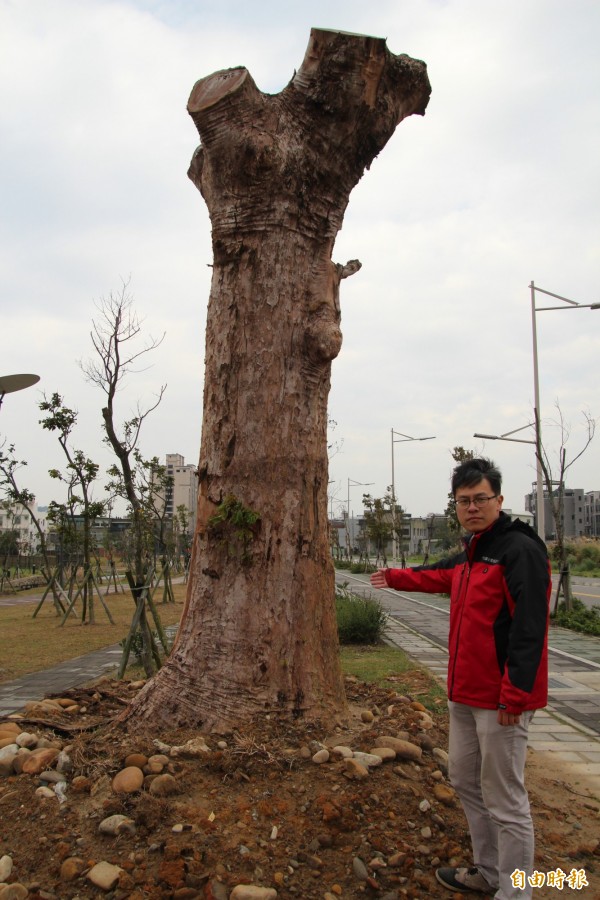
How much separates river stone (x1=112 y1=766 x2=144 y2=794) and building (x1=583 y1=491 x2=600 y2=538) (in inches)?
4068

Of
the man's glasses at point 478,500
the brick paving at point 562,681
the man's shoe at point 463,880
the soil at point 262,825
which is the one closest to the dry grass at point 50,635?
the brick paving at point 562,681

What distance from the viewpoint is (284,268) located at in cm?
418

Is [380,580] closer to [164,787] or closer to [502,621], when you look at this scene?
[502,621]

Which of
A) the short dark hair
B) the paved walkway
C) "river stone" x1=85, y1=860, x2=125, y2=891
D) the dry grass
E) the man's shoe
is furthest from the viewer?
the dry grass

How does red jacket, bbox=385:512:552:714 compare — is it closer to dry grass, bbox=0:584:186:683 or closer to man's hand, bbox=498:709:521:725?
man's hand, bbox=498:709:521:725

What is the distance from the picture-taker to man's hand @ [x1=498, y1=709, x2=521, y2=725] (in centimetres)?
257

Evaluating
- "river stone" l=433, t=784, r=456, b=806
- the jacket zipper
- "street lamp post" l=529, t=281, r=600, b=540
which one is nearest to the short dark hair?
the jacket zipper

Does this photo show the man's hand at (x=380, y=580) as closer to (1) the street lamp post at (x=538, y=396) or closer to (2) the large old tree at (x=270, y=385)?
(2) the large old tree at (x=270, y=385)

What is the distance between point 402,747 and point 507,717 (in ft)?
4.06

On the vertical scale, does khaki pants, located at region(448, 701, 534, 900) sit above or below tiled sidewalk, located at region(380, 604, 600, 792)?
above

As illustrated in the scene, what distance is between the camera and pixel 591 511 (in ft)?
329

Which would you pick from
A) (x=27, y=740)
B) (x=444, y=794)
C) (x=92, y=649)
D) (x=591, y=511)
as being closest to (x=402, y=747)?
(x=444, y=794)

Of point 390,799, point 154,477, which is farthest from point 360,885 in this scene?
point 154,477

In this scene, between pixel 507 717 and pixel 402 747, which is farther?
pixel 402 747
